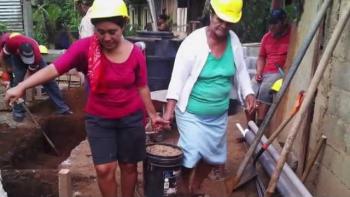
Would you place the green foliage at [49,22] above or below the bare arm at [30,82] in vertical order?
below

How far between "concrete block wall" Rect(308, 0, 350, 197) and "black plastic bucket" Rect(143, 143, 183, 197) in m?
1.33

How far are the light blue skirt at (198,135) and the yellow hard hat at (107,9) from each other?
106cm

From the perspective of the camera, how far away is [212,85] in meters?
3.90

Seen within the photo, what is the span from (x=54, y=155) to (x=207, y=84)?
5.07 metres

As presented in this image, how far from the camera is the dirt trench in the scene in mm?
4820

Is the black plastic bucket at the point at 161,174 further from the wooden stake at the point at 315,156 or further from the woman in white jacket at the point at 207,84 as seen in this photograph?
the wooden stake at the point at 315,156

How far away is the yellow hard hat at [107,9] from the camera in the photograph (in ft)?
11.0

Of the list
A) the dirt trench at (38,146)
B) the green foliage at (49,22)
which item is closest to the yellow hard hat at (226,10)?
the dirt trench at (38,146)

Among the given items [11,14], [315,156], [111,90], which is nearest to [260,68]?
[315,156]

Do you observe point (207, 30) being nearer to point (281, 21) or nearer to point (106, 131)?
point (106, 131)

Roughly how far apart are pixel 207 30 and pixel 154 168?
1.23 meters

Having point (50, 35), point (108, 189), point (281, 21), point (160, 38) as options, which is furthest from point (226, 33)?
point (50, 35)

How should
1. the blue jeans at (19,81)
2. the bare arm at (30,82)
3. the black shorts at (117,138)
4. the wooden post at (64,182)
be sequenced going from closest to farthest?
the bare arm at (30,82) → the wooden post at (64,182) → the black shorts at (117,138) → the blue jeans at (19,81)

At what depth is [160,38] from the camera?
763 centimetres
